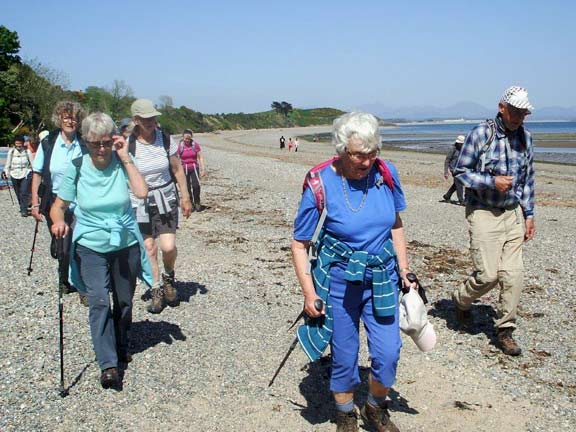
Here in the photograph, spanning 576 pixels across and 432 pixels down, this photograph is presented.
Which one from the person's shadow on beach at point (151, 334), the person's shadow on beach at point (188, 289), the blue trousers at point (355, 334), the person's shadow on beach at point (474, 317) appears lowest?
the person's shadow on beach at point (474, 317)

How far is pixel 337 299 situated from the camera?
347cm

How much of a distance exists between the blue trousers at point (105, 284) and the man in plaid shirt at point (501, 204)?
304 centimetres

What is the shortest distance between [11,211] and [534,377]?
13.3m

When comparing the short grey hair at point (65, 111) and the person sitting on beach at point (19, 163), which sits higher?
the short grey hair at point (65, 111)

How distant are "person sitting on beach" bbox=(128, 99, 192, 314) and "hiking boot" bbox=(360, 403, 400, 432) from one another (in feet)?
9.92

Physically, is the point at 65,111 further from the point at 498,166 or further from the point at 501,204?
the point at 501,204

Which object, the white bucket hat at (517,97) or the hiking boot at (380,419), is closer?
the hiking boot at (380,419)

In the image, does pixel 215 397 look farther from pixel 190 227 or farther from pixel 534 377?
pixel 190 227

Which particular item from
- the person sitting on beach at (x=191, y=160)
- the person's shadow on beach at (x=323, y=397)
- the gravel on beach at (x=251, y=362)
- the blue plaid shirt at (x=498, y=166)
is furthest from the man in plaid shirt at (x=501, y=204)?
the person sitting on beach at (x=191, y=160)

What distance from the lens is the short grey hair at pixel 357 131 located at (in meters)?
3.20

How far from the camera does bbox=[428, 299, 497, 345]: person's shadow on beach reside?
18.6ft

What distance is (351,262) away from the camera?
3.36 m

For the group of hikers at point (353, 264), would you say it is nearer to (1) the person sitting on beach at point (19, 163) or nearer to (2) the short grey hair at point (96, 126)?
(2) the short grey hair at point (96, 126)

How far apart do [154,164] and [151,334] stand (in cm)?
174
